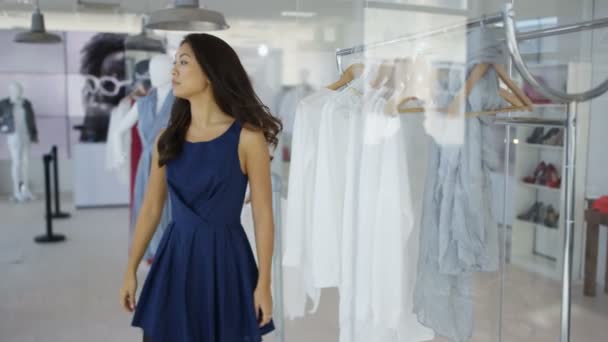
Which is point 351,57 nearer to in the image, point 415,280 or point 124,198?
point 415,280

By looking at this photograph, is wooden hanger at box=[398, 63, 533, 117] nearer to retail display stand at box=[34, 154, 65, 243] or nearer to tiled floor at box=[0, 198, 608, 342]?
tiled floor at box=[0, 198, 608, 342]

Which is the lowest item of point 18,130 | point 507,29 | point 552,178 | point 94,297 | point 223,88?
point 94,297

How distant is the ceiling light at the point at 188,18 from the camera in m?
2.51

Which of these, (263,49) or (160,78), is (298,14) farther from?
(160,78)

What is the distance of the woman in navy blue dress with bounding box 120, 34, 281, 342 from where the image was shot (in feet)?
5.02

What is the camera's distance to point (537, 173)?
1735 millimetres

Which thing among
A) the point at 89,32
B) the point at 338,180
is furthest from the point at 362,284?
the point at 89,32

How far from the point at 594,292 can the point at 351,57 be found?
1.11m

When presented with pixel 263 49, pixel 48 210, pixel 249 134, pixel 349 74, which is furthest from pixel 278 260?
pixel 48 210

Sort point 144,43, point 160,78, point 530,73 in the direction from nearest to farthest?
point 530,73, point 160,78, point 144,43

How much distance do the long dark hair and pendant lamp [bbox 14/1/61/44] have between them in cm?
172

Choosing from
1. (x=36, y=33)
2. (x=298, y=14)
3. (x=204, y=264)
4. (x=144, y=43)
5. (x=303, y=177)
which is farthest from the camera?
(x=144, y=43)

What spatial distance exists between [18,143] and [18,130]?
7cm

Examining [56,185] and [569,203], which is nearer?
[569,203]
